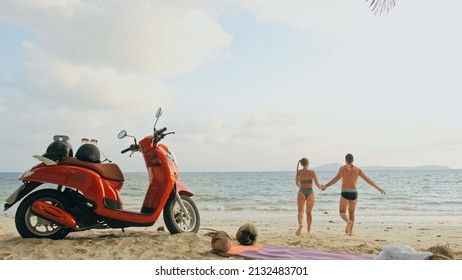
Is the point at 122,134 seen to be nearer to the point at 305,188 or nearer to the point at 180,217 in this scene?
the point at 180,217

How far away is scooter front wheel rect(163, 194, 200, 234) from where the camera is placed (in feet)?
16.1

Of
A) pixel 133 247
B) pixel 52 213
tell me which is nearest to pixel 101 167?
pixel 52 213

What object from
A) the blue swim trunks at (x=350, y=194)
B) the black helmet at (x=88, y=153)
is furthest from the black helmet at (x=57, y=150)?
the blue swim trunks at (x=350, y=194)

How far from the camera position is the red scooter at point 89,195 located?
4.57 metres

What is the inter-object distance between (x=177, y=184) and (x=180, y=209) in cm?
29

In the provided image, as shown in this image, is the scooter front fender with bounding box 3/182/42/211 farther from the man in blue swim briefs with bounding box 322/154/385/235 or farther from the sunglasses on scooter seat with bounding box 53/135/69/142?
the man in blue swim briefs with bounding box 322/154/385/235

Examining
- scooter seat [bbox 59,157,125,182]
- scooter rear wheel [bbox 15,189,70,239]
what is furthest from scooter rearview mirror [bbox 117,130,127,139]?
scooter rear wheel [bbox 15,189,70,239]

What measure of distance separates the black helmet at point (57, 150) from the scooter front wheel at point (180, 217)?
4.22 ft

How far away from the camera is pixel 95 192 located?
4.68 m

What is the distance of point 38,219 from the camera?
15.1ft

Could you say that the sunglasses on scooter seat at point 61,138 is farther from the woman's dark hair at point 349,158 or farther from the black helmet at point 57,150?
the woman's dark hair at point 349,158

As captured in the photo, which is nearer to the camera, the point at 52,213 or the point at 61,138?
the point at 52,213

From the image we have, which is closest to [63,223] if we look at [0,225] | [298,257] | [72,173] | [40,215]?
[40,215]

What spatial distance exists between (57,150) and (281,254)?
2.73m
